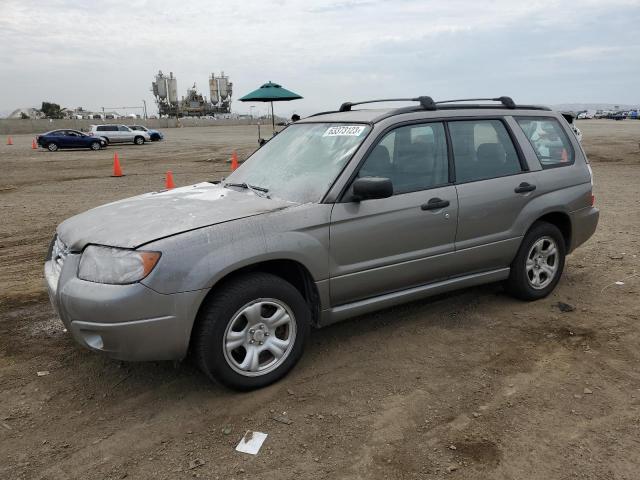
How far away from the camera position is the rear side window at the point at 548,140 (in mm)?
4836

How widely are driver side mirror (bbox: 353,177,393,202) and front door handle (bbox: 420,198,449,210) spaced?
52 centimetres

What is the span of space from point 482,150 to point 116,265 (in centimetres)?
304

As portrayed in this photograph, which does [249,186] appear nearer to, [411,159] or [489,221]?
[411,159]

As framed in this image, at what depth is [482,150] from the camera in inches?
176

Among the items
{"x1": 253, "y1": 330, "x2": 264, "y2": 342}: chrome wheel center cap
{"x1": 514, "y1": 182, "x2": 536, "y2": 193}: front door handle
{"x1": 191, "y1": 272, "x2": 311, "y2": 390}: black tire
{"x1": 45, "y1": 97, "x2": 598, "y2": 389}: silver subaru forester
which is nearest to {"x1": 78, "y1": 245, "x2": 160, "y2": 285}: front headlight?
{"x1": 45, "y1": 97, "x2": 598, "y2": 389}: silver subaru forester

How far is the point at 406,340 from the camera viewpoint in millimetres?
4137

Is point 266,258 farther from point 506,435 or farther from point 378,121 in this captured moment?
point 506,435

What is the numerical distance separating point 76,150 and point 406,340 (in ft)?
103

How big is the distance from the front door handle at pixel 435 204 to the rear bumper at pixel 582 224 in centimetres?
166

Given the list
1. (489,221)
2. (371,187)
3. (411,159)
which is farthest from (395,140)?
(489,221)

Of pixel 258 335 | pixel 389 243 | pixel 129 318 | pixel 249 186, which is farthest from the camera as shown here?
pixel 249 186

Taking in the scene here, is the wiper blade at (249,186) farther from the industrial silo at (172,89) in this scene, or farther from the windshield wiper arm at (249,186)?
the industrial silo at (172,89)

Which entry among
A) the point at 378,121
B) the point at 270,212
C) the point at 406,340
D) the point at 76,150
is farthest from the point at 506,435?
the point at 76,150

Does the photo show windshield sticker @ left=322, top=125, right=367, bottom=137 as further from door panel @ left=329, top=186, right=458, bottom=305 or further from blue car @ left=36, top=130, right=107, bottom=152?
blue car @ left=36, top=130, right=107, bottom=152
